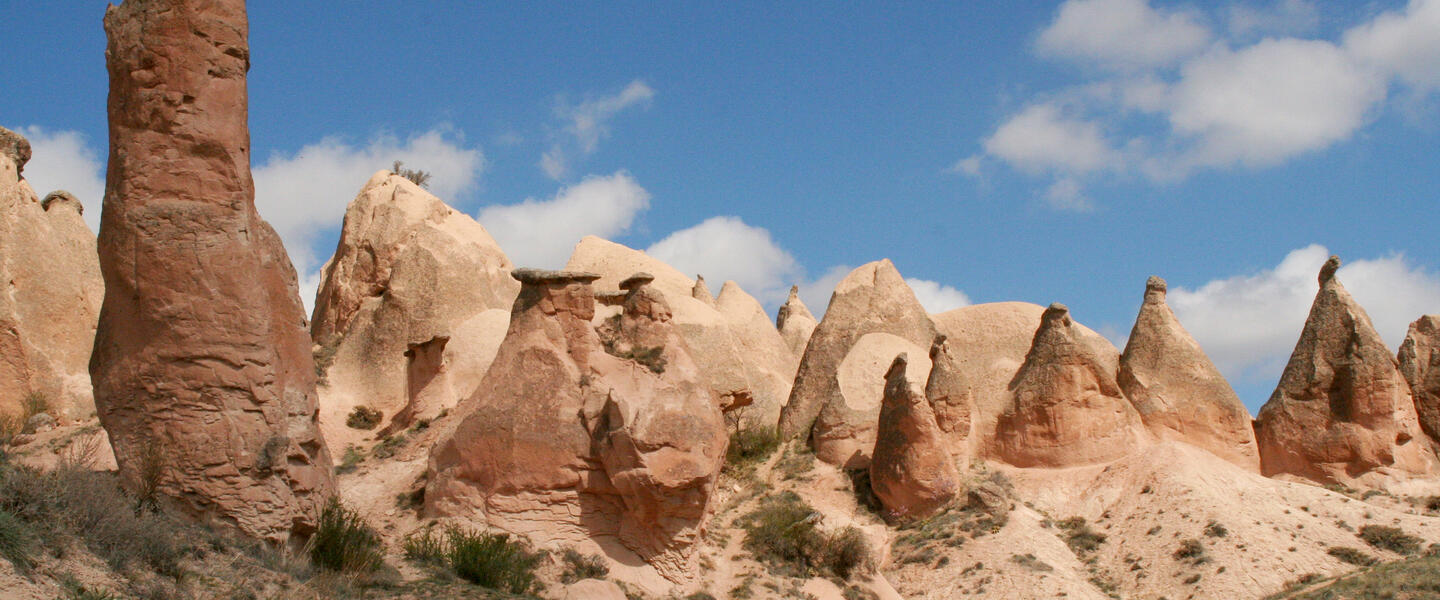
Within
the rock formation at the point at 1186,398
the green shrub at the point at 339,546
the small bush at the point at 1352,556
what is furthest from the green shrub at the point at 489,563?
the rock formation at the point at 1186,398

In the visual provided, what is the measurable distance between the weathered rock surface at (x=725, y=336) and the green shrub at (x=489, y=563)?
25.4ft

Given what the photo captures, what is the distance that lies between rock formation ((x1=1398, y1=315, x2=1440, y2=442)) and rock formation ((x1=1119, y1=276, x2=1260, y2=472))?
4.07 m

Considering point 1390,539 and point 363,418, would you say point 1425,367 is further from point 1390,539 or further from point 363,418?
point 363,418

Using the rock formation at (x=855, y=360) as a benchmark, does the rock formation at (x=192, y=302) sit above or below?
below

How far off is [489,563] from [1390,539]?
15.6 meters

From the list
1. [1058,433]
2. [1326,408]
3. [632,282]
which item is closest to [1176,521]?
[1058,433]

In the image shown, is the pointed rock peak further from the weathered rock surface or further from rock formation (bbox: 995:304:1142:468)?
the weathered rock surface

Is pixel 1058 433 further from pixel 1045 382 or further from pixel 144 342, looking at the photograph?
pixel 144 342

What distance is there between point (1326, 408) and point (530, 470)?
17212 millimetres

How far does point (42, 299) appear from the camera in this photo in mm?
20953

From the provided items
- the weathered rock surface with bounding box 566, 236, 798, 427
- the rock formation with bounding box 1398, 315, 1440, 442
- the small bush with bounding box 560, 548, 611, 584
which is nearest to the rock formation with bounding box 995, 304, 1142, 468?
the weathered rock surface with bounding box 566, 236, 798, 427

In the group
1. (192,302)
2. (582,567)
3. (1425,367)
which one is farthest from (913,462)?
(192,302)

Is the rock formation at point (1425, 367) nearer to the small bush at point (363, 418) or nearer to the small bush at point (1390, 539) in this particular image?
the small bush at point (1390, 539)

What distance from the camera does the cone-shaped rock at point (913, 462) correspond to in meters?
22.9
